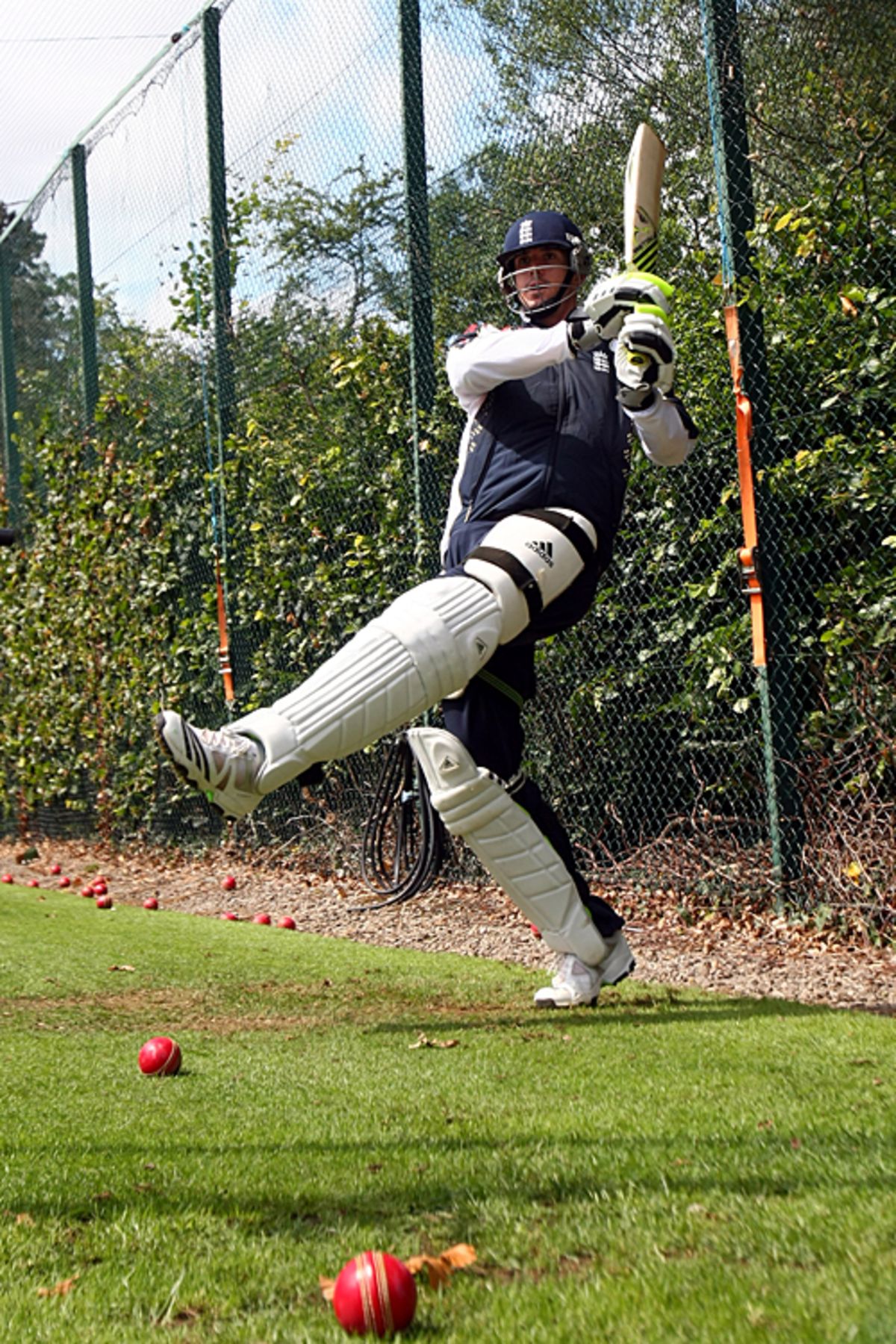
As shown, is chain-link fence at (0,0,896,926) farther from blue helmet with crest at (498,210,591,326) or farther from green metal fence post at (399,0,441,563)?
blue helmet with crest at (498,210,591,326)

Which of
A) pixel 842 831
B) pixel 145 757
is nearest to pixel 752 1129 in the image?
pixel 842 831

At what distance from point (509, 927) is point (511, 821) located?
2302 millimetres

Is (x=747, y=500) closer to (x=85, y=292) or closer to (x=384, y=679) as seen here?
(x=384, y=679)

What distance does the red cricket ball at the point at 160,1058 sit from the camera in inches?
127

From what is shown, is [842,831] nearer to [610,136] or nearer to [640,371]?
[640,371]

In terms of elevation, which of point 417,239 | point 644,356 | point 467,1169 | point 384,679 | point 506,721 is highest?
point 417,239

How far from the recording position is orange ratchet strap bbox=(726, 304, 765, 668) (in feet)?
17.1

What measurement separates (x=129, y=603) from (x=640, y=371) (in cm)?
676

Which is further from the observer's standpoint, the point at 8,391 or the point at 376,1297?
the point at 8,391

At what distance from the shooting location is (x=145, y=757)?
9.79 m

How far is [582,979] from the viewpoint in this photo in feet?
13.1

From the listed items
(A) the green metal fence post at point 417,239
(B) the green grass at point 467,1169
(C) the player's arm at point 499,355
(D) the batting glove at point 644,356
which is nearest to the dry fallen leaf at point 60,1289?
(B) the green grass at point 467,1169

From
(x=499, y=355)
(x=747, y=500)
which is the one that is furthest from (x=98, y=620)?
(x=499, y=355)

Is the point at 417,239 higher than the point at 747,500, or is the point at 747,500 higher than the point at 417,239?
the point at 417,239
